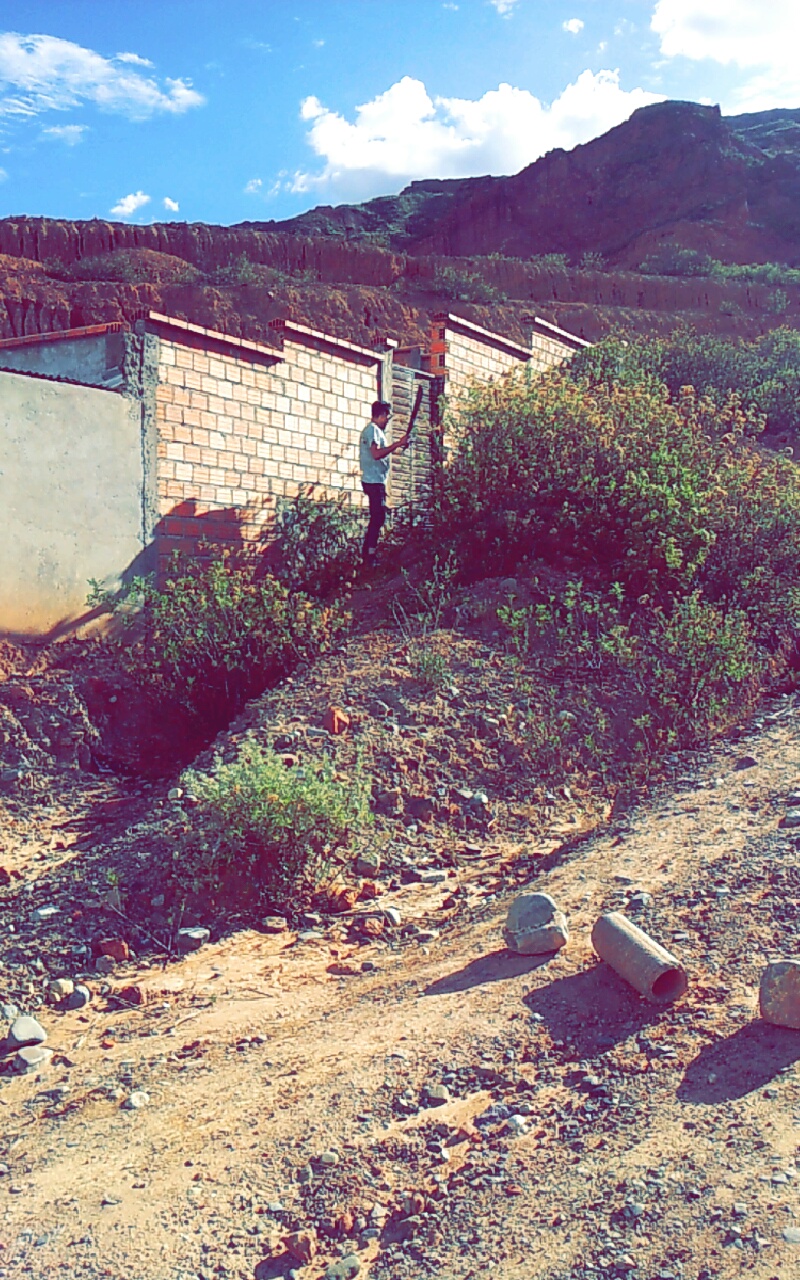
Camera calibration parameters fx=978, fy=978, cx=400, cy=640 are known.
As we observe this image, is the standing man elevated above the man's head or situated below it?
below

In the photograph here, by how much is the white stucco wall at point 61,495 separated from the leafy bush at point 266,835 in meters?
2.23

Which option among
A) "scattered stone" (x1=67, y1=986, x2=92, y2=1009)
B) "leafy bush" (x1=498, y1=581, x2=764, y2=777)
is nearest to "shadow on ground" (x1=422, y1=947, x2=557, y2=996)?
"scattered stone" (x1=67, y1=986, x2=92, y2=1009)

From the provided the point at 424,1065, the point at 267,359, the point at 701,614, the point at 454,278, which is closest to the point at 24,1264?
the point at 424,1065

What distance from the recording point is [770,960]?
2930 millimetres

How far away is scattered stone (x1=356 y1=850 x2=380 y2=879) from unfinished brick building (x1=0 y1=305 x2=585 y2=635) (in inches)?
106

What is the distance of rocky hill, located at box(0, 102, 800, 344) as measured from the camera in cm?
2211

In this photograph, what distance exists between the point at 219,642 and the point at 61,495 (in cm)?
129

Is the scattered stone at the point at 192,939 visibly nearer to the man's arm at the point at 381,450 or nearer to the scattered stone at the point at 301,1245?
the scattered stone at the point at 301,1245

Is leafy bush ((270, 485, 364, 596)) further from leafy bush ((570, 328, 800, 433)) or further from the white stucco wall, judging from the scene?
leafy bush ((570, 328, 800, 433))

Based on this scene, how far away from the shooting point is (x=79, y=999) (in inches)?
132

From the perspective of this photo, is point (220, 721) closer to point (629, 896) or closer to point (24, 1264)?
point (629, 896)

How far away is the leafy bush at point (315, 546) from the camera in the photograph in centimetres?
705

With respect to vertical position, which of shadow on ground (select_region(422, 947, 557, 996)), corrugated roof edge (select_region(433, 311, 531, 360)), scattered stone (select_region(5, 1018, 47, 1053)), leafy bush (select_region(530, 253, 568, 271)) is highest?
leafy bush (select_region(530, 253, 568, 271))

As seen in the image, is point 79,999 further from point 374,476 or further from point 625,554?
point 374,476
